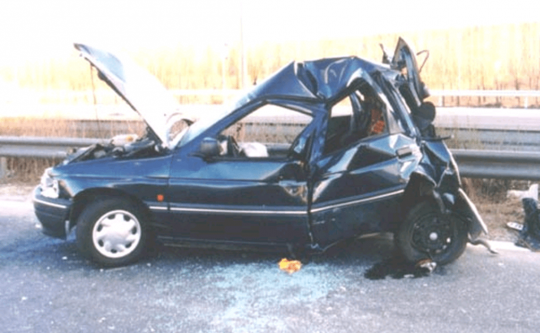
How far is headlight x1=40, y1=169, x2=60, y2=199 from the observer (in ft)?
17.7

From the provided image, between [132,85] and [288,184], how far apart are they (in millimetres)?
1654

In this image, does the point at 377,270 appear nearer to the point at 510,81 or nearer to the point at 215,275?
the point at 215,275

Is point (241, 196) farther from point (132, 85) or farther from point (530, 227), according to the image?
point (530, 227)

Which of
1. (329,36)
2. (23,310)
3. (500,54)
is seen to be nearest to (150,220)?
(23,310)

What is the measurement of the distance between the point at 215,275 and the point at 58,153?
4.30m

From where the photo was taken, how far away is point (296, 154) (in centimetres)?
515

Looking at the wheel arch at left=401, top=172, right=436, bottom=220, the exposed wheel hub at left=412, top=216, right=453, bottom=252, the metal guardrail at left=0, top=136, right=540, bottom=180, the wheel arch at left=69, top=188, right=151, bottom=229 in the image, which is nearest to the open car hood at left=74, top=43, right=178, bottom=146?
the wheel arch at left=69, top=188, right=151, bottom=229

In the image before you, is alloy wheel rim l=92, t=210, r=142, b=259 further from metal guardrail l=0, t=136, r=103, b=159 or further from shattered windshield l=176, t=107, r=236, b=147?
metal guardrail l=0, t=136, r=103, b=159

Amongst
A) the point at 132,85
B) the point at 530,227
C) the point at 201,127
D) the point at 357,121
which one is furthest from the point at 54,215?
the point at 530,227

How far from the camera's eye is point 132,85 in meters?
5.48

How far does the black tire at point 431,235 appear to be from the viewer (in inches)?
204

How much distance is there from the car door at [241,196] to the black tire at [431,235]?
2.82ft

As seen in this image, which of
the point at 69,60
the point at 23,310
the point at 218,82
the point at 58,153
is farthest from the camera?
the point at 218,82

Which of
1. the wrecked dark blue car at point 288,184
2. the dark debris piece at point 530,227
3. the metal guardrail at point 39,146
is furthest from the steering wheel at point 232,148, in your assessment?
the metal guardrail at point 39,146
